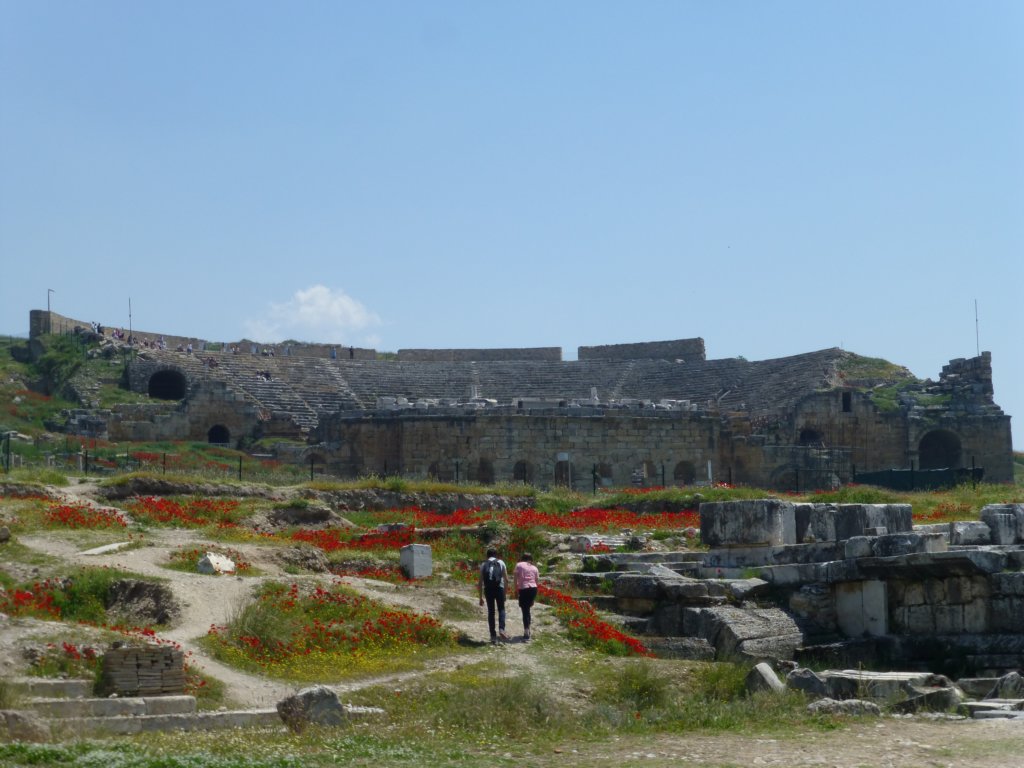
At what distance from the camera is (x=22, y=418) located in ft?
151

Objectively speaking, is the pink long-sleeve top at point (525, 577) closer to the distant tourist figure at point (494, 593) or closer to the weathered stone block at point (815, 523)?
the distant tourist figure at point (494, 593)

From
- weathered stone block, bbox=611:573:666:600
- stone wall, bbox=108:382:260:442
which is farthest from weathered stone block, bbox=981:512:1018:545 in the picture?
stone wall, bbox=108:382:260:442

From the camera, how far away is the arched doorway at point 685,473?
45537mm

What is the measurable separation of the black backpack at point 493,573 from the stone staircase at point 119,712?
15.3 ft

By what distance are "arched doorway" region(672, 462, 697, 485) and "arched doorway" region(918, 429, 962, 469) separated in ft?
27.9

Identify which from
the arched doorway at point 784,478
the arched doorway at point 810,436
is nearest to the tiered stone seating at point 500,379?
the arched doorway at point 810,436

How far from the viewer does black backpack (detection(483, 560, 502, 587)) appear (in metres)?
17.5

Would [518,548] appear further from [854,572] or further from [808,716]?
[808,716]

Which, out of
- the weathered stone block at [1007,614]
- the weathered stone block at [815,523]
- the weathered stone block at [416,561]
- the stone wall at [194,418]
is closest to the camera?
the weathered stone block at [1007,614]

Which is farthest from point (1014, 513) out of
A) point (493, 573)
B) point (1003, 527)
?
point (493, 573)

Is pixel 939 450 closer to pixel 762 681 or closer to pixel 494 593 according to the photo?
pixel 494 593

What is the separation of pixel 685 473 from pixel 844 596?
26885 mm

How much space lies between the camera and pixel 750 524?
2131 cm

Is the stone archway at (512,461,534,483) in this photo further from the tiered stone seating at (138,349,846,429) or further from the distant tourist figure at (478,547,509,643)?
the distant tourist figure at (478,547,509,643)
